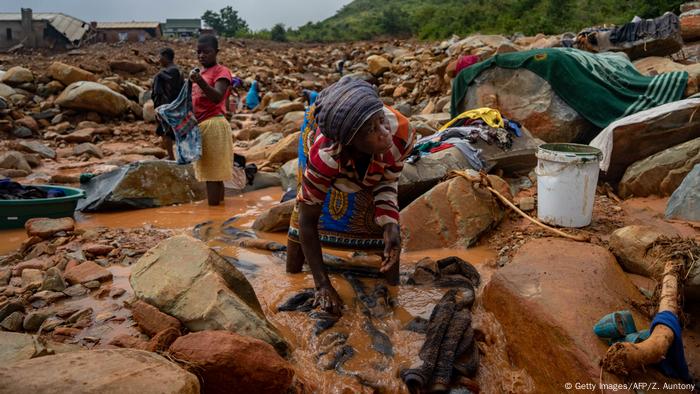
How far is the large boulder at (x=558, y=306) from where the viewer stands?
7.06 ft

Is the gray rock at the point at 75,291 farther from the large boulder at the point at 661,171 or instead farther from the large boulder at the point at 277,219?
the large boulder at the point at 661,171

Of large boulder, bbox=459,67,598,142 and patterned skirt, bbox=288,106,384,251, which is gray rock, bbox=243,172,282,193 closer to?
large boulder, bbox=459,67,598,142

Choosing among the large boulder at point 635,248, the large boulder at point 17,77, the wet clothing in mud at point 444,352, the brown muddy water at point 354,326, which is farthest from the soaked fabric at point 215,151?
the large boulder at point 17,77

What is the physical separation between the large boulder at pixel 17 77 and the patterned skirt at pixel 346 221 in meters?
12.1

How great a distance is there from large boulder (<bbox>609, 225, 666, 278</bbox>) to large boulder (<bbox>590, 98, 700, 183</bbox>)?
1.73 meters

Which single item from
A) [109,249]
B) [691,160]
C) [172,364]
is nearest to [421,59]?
[691,160]

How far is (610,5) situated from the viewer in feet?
58.7

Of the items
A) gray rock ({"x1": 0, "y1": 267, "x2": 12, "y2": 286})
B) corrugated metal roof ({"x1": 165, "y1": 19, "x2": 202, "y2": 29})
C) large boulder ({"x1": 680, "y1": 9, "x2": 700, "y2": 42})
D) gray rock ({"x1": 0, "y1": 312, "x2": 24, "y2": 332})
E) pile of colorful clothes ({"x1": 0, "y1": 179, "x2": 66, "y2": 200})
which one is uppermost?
corrugated metal roof ({"x1": 165, "y1": 19, "x2": 202, "y2": 29})

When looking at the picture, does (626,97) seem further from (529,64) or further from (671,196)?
(671,196)

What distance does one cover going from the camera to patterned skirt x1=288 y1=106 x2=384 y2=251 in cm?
323

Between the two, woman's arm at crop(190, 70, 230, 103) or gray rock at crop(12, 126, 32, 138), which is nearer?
woman's arm at crop(190, 70, 230, 103)

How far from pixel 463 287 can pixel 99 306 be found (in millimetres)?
2002

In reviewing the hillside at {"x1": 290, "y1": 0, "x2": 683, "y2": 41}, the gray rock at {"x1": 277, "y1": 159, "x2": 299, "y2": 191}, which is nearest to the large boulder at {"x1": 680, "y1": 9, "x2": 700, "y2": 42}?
the hillside at {"x1": 290, "y1": 0, "x2": 683, "y2": 41}

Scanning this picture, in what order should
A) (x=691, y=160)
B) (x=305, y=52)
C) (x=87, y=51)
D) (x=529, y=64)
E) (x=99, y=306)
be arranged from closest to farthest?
(x=99, y=306) → (x=691, y=160) → (x=529, y=64) → (x=87, y=51) → (x=305, y=52)
